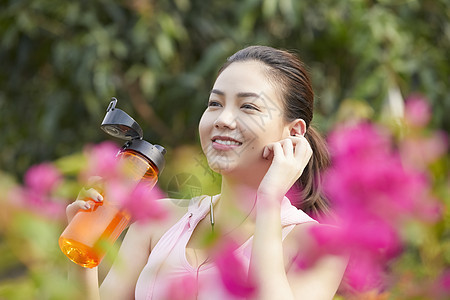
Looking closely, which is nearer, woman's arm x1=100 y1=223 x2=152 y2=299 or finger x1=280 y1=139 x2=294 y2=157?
finger x1=280 y1=139 x2=294 y2=157

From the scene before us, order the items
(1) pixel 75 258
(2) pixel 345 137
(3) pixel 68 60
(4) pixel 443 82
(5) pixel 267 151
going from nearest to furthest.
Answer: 1. (2) pixel 345 137
2. (1) pixel 75 258
3. (5) pixel 267 151
4. (4) pixel 443 82
5. (3) pixel 68 60

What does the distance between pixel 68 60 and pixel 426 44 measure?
2.11 m

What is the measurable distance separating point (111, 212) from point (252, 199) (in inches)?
11.5

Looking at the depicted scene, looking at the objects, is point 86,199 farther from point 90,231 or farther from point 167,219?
point 167,219

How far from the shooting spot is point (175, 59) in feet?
14.8

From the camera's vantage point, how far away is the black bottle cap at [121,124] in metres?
0.96

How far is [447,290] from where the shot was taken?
0.47 metres

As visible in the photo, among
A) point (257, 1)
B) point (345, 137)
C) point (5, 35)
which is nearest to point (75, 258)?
point (345, 137)

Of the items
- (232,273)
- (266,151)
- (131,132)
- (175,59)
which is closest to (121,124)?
(131,132)

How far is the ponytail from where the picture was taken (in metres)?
1.22

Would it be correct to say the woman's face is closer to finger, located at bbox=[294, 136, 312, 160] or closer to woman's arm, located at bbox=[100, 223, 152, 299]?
finger, located at bbox=[294, 136, 312, 160]

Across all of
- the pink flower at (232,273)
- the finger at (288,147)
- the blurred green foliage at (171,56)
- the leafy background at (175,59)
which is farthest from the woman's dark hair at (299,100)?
the blurred green foliage at (171,56)

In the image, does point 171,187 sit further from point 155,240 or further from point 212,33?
point 212,33

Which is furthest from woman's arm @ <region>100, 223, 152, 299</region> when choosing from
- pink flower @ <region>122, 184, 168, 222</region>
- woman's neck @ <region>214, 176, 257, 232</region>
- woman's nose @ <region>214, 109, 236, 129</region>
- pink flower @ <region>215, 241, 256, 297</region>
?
pink flower @ <region>215, 241, 256, 297</region>
